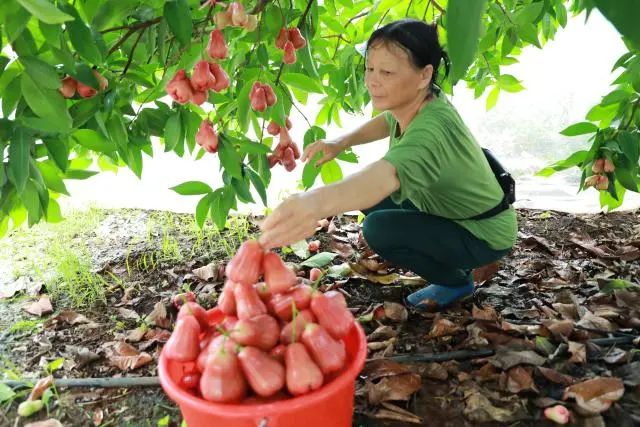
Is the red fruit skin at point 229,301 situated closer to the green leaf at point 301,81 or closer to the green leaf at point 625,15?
the green leaf at point 301,81

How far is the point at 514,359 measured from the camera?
1.39 meters

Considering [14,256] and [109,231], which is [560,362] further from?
[14,256]

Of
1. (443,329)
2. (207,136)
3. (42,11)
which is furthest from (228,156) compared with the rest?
(443,329)

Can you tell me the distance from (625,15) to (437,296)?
1.38m

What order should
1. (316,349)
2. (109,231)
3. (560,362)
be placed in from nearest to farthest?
(316,349) → (560,362) → (109,231)

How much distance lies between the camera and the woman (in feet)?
3.46

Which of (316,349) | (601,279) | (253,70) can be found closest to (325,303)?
(316,349)

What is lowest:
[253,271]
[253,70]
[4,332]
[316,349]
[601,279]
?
[601,279]

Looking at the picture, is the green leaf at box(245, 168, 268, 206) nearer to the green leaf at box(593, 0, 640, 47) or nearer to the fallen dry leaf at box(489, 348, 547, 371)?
the fallen dry leaf at box(489, 348, 547, 371)

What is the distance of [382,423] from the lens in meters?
1.24

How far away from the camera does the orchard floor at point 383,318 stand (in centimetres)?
130

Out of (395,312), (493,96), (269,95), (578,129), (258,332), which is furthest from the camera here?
(493,96)

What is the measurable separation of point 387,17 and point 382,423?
1322 mm

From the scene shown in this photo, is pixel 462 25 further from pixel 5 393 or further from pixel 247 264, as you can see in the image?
pixel 5 393
